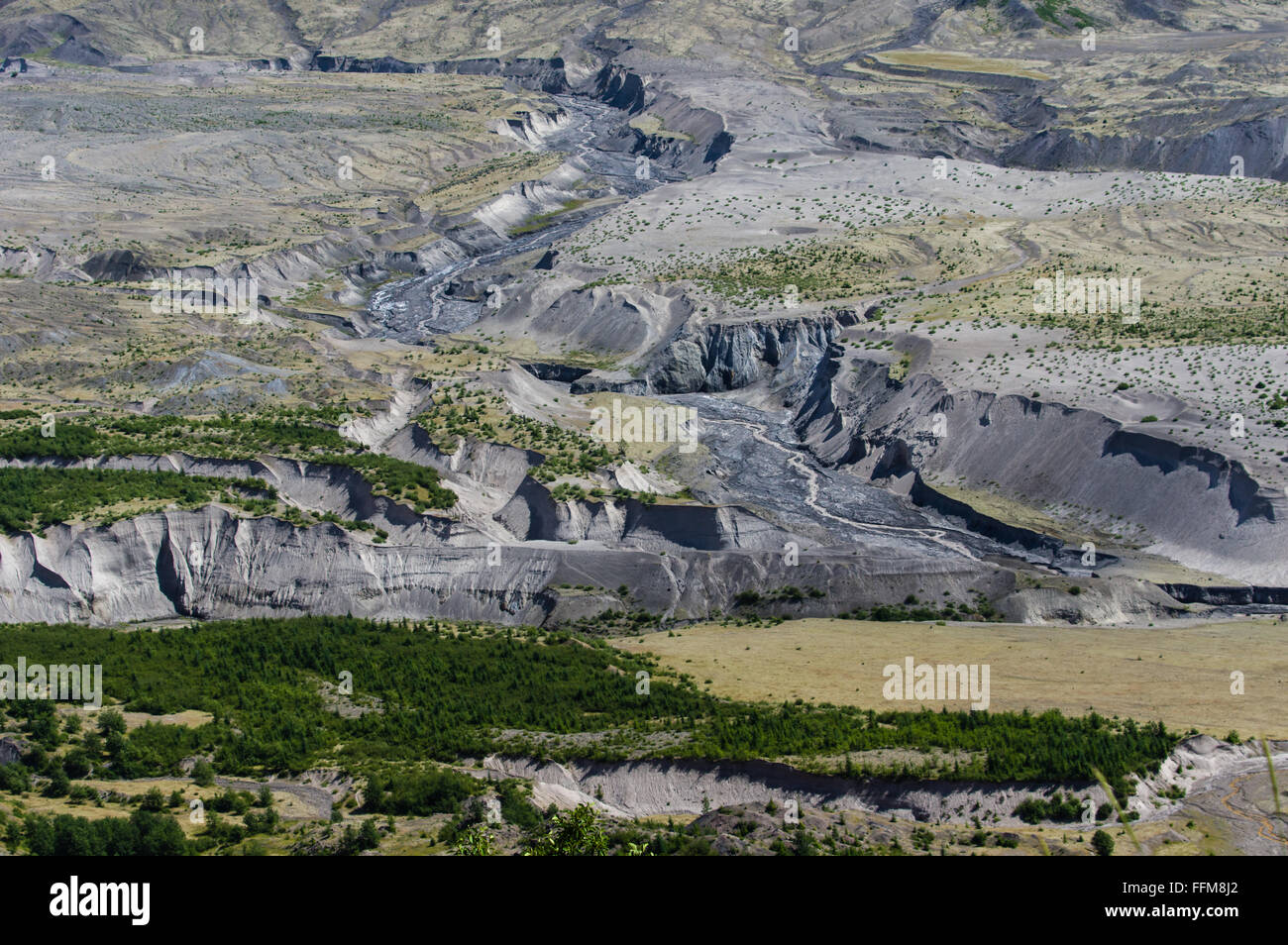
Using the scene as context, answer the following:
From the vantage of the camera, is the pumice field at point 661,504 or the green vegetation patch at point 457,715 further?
the green vegetation patch at point 457,715

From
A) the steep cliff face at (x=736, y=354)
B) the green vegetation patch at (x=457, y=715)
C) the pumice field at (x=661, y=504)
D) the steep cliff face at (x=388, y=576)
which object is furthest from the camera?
the steep cliff face at (x=736, y=354)

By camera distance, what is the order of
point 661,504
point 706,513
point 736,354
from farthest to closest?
1. point 736,354
2. point 661,504
3. point 706,513

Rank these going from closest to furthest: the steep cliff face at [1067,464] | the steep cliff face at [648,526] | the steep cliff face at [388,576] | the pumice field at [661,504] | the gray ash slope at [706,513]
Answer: the pumice field at [661,504]
the steep cliff face at [388,576]
the gray ash slope at [706,513]
the steep cliff face at [1067,464]
the steep cliff face at [648,526]

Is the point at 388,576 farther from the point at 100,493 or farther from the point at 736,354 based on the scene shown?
the point at 736,354

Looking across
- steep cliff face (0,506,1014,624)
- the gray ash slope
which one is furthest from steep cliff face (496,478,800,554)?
steep cliff face (0,506,1014,624)

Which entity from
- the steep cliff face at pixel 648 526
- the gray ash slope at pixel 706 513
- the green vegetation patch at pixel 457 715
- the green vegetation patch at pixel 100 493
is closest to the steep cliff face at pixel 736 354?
the gray ash slope at pixel 706 513

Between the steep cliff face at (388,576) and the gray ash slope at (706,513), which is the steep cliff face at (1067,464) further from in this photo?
the steep cliff face at (388,576)

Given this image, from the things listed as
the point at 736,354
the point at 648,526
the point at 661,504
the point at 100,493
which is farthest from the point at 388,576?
the point at 736,354

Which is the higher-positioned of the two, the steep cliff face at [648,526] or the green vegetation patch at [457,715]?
the steep cliff face at [648,526]

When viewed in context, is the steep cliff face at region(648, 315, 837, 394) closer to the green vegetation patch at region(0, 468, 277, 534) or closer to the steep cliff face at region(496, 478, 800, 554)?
the steep cliff face at region(496, 478, 800, 554)
